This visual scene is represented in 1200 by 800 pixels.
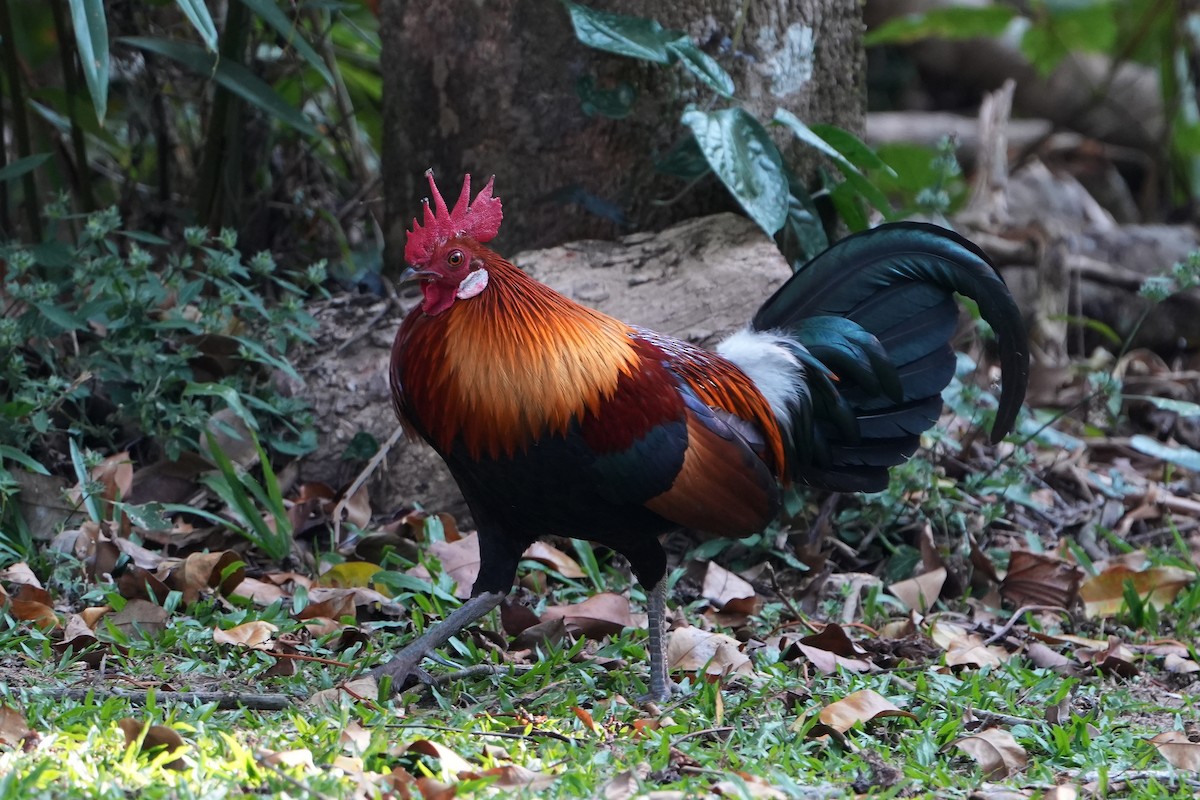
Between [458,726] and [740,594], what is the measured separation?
1457mm

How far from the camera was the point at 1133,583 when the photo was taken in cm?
430

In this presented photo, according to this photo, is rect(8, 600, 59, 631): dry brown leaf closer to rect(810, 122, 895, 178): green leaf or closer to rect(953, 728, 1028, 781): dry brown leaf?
rect(953, 728, 1028, 781): dry brown leaf

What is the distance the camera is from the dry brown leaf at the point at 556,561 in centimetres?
426

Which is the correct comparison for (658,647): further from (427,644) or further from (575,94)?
(575,94)

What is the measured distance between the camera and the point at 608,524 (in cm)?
324

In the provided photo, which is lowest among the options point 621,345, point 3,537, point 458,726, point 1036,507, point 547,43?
point 1036,507

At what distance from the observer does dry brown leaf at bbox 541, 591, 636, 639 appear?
12.4 ft

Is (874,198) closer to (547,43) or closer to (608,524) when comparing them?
(547,43)

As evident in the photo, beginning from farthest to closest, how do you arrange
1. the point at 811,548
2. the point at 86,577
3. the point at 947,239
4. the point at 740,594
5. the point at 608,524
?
the point at 811,548 < the point at 740,594 < the point at 86,577 < the point at 947,239 < the point at 608,524

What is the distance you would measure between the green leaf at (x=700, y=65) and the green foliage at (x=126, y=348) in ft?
5.07

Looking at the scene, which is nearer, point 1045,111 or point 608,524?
point 608,524

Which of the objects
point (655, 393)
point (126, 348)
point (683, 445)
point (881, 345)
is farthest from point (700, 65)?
point (126, 348)

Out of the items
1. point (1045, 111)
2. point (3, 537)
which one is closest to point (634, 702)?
point (3, 537)

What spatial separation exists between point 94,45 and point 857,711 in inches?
114
